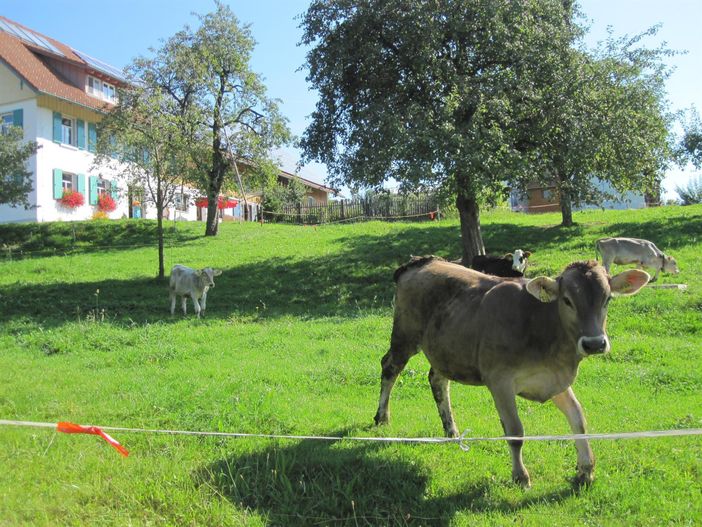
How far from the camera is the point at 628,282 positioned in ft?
16.2

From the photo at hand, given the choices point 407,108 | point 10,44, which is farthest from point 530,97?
point 10,44

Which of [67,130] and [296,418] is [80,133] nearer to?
[67,130]

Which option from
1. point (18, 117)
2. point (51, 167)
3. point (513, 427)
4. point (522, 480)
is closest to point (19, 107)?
point (18, 117)

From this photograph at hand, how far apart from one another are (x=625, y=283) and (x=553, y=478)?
6.07 feet

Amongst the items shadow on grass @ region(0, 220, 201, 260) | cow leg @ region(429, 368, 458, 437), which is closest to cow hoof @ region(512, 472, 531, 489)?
cow leg @ region(429, 368, 458, 437)

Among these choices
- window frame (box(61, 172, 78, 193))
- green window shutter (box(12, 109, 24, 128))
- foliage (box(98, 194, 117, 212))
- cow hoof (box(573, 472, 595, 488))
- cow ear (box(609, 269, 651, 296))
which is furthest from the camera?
foliage (box(98, 194, 117, 212))

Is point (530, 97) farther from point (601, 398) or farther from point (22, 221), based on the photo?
point (22, 221)

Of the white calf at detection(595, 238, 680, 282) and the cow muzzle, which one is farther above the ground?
the white calf at detection(595, 238, 680, 282)

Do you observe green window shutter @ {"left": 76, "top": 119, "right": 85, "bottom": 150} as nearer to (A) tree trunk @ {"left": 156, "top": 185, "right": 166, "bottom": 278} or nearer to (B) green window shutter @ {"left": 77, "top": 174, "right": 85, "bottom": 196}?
(B) green window shutter @ {"left": 77, "top": 174, "right": 85, "bottom": 196}

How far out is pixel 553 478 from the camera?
5180 mm

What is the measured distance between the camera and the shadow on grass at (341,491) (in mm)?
4645

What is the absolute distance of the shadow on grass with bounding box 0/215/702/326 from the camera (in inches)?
650

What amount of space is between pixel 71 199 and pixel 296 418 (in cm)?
3366

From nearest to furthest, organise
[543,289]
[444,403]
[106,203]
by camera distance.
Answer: [543,289]
[444,403]
[106,203]
